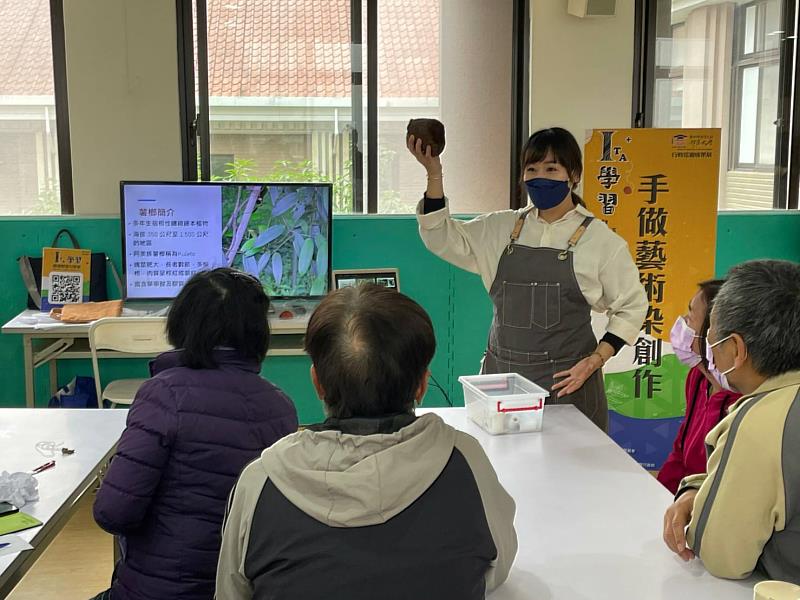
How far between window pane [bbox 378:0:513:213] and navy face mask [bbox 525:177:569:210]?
2.11 m

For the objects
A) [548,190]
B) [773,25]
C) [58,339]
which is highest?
[773,25]

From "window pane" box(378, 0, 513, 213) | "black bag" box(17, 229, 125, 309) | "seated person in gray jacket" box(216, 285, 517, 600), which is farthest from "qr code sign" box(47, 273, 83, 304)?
"seated person in gray jacket" box(216, 285, 517, 600)

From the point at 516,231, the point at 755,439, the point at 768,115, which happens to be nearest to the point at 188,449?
the point at 755,439

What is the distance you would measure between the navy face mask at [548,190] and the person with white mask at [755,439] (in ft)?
3.77

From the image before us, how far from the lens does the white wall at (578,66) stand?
4.51m

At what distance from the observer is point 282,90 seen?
15.1 ft

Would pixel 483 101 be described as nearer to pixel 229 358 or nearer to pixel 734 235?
pixel 734 235

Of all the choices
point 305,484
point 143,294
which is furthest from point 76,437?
point 143,294

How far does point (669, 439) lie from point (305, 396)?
187 centimetres

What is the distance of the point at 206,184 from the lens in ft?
13.8

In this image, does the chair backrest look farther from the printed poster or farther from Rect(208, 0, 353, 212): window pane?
the printed poster

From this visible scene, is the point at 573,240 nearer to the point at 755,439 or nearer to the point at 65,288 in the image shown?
the point at 755,439

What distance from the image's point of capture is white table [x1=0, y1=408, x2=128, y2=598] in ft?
5.39

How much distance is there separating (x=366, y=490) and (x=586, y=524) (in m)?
0.74
